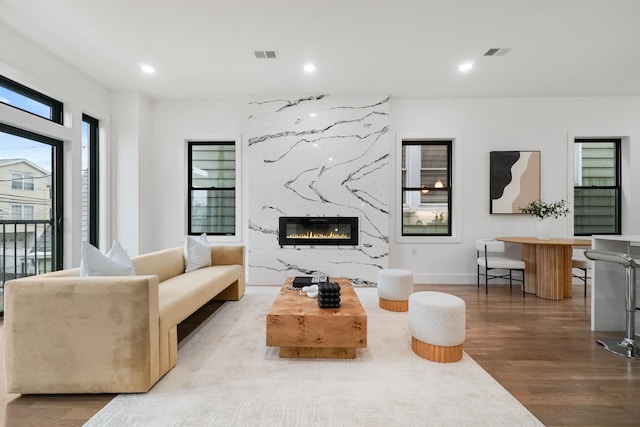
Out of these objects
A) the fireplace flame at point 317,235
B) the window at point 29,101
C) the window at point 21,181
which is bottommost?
the fireplace flame at point 317,235

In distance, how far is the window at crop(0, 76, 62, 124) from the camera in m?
3.30

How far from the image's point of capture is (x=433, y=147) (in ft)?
17.0

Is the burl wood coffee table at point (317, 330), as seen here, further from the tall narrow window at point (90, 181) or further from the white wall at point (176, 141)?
the tall narrow window at point (90, 181)

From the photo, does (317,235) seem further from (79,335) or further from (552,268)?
(79,335)

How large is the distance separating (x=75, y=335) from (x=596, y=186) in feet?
22.0

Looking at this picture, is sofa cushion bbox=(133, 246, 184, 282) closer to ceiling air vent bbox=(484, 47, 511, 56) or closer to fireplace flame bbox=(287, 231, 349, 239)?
fireplace flame bbox=(287, 231, 349, 239)

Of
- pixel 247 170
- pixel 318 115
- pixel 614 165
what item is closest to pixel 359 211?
pixel 318 115

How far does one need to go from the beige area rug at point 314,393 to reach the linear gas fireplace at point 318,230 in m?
2.33

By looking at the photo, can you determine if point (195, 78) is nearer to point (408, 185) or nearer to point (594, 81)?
point (408, 185)

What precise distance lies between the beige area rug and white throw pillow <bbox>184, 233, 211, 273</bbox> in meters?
1.20

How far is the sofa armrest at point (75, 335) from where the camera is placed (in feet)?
5.87

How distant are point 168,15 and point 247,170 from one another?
245cm

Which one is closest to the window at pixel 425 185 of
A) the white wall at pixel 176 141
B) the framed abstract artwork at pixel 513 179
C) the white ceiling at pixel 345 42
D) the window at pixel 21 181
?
the framed abstract artwork at pixel 513 179

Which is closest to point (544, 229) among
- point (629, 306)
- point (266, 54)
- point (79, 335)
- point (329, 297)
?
point (629, 306)
